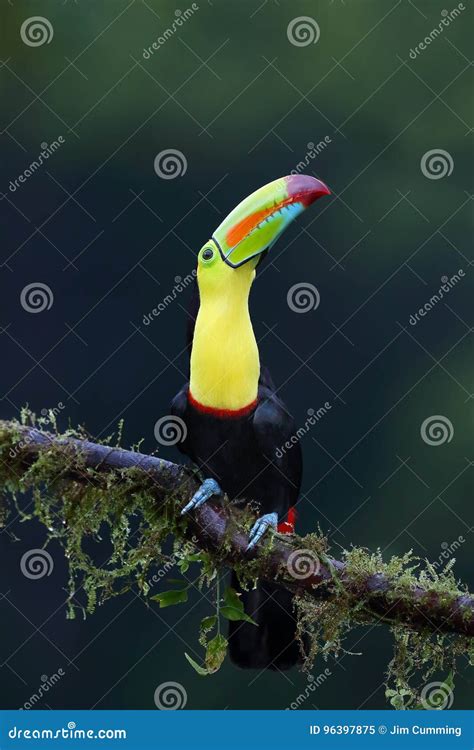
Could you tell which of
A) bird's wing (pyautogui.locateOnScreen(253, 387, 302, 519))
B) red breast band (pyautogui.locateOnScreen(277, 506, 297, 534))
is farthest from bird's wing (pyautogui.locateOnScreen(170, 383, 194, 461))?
red breast band (pyautogui.locateOnScreen(277, 506, 297, 534))

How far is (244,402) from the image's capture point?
227cm

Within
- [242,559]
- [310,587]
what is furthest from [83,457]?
[310,587]

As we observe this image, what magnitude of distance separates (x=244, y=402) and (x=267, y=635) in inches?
21.6

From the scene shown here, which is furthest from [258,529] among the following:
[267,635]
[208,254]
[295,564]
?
[208,254]

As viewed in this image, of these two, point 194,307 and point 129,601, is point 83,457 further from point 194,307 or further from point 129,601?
point 129,601

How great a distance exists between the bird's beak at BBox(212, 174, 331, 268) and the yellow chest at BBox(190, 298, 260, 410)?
0.38 feet

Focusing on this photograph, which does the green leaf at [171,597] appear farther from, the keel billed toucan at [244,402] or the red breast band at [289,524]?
the red breast band at [289,524]

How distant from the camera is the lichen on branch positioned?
6.12 feet

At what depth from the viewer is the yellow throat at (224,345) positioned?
86.6 inches

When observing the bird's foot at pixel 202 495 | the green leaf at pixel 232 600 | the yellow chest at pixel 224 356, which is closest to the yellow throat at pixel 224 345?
the yellow chest at pixel 224 356

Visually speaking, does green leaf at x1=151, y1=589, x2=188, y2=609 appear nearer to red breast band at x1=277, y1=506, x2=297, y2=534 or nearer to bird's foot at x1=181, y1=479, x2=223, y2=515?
bird's foot at x1=181, y1=479, x2=223, y2=515

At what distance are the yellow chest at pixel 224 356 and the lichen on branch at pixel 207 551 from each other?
327mm

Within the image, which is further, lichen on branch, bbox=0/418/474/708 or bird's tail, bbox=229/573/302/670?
bird's tail, bbox=229/573/302/670

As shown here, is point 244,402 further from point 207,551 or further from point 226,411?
point 207,551
